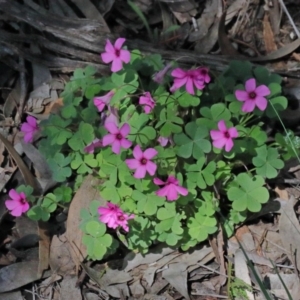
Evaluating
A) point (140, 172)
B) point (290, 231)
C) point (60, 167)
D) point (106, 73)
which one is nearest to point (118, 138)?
point (140, 172)

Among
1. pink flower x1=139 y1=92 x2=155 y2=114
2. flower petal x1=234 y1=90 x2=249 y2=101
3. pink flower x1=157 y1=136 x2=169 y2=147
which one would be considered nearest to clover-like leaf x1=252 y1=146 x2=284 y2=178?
flower petal x1=234 y1=90 x2=249 y2=101

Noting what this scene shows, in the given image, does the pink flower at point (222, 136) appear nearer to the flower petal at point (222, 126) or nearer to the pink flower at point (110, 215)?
the flower petal at point (222, 126)

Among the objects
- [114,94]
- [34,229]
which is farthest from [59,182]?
[114,94]

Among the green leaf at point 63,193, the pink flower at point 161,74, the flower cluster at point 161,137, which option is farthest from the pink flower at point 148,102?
the green leaf at point 63,193

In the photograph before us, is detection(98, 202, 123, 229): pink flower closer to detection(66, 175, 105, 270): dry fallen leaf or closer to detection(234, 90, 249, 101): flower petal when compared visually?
detection(66, 175, 105, 270): dry fallen leaf

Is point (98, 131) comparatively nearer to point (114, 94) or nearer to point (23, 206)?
Answer: point (114, 94)

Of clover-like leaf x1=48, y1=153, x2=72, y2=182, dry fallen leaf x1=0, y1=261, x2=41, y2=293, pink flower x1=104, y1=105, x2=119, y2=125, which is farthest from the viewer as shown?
dry fallen leaf x1=0, y1=261, x2=41, y2=293
